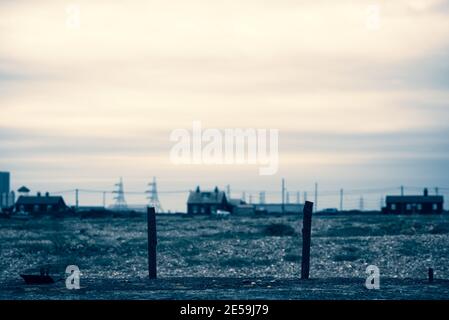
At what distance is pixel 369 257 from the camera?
3891 cm

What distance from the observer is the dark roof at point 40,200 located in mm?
147375

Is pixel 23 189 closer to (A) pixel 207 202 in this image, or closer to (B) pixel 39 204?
(B) pixel 39 204

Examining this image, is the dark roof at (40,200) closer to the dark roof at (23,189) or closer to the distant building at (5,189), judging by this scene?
the dark roof at (23,189)

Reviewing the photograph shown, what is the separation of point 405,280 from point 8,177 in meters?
170

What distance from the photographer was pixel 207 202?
154m

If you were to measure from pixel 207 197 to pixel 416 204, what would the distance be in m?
41.8

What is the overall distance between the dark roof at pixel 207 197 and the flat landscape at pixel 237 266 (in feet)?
296

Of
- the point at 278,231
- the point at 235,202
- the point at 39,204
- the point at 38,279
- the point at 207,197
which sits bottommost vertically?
the point at 278,231

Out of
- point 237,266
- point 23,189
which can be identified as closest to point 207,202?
point 23,189

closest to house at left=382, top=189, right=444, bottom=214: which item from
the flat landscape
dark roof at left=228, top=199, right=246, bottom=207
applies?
dark roof at left=228, top=199, right=246, bottom=207
